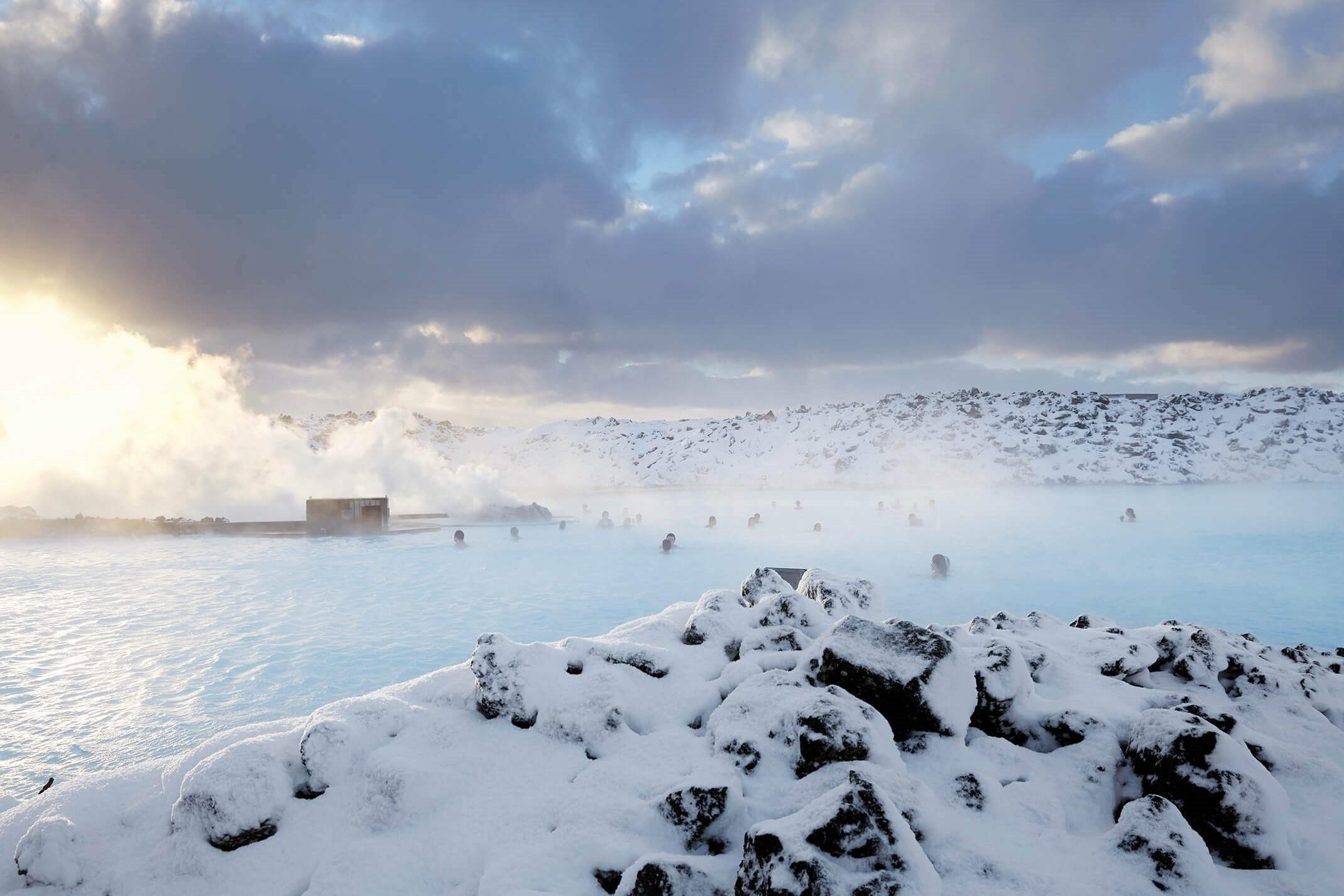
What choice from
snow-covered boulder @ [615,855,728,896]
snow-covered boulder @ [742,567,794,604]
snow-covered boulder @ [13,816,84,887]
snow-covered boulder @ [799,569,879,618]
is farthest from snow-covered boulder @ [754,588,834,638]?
snow-covered boulder @ [13,816,84,887]

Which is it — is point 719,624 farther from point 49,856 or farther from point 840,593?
point 49,856

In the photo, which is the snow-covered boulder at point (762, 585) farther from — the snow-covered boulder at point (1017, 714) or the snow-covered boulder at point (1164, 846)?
the snow-covered boulder at point (1164, 846)

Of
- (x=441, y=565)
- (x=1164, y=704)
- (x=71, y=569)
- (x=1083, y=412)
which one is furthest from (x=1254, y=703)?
(x=1083, y=412)

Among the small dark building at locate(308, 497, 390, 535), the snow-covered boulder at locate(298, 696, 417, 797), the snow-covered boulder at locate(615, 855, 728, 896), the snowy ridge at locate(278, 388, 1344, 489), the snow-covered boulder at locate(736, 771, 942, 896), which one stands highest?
the snowy ridge at locate(278, 388, 1344, 489)

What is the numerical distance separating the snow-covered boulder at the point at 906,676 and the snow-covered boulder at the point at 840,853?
91 cm

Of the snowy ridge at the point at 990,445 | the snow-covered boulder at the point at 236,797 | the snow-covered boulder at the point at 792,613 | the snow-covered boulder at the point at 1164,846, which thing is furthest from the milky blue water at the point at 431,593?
the snowy ridge at the point at 990,445

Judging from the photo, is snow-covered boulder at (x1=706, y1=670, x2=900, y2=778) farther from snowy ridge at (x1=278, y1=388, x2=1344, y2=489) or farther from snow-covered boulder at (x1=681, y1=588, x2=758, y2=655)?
snowy ridge at (x1=278, y1=388, x2=1344, y2=489)

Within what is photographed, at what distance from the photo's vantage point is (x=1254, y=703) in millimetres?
3932

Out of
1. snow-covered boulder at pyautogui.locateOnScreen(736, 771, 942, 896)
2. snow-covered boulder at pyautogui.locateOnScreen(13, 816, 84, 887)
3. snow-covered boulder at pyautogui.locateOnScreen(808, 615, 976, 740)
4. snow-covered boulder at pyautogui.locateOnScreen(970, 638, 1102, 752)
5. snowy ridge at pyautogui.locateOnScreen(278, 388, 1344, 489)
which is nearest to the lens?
snow-covered boulder at pyautogui.locateOnScreen(736, 771, 942, 896)

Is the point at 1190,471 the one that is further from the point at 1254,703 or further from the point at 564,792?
the point at 564,792

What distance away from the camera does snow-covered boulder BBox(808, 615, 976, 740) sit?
3.27 metres

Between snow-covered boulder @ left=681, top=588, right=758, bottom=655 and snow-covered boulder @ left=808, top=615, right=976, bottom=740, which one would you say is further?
snow-covered boulder @ left=681, top=588, right=758, bottom=655

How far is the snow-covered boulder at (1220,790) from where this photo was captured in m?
2.62

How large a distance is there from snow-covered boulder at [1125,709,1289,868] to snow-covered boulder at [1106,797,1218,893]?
15 cm
